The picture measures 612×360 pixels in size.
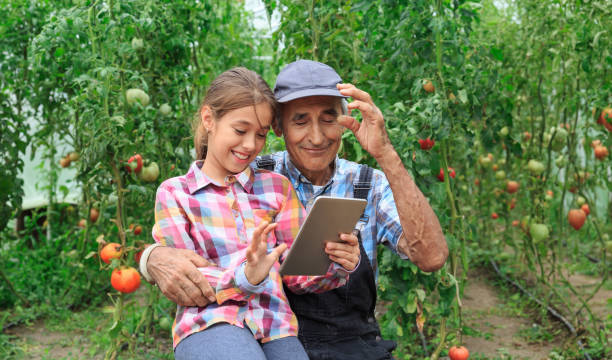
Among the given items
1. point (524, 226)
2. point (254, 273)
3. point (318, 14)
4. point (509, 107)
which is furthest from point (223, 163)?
point (524, 226)

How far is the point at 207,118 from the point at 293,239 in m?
0.37

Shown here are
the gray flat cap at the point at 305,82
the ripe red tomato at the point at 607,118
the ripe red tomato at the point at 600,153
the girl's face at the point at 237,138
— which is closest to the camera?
the girl's face at the point at 237,138

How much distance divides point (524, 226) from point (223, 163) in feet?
7.59

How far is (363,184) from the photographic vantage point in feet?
5.43

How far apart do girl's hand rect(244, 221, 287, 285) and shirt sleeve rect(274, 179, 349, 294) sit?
183 mm

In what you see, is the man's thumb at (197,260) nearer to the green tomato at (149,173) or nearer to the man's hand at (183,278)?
the man's hand at (183,278)

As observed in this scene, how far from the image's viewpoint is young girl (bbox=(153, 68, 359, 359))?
1.29 meters

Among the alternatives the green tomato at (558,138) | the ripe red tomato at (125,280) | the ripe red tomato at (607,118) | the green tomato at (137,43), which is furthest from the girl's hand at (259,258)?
the green tomato at (558,138)

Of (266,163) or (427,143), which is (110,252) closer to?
(266,163)

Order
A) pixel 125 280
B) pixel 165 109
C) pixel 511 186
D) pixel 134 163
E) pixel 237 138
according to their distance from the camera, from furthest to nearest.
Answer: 1. pixel 511 186
2. pixel 165 109
3. pixel 134 163
4. pixel 125 280
5. pixel 237 138

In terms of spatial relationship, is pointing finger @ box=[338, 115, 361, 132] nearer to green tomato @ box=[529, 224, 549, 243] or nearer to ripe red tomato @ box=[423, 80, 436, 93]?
ripe red tomato @ box=[423, 80, 436, 93]

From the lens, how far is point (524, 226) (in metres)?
3.27

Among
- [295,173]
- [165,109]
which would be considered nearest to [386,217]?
[295,173]

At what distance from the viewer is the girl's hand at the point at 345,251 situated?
135 centimetres
